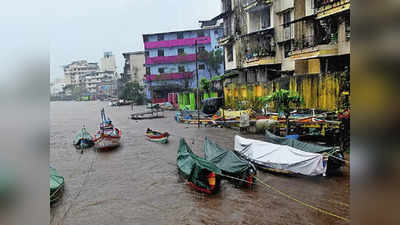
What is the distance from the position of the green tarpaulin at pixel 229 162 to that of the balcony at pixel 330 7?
12502mm

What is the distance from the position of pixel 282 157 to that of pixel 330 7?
12788 mm

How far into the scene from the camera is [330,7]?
20219 mm

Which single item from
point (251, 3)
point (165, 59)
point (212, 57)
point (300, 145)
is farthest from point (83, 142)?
point (165, 59)

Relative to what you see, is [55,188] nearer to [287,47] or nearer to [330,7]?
[330,7]

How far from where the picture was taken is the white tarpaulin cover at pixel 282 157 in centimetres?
1204

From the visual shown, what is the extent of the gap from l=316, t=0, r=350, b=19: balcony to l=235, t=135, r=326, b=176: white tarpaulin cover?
1098cm

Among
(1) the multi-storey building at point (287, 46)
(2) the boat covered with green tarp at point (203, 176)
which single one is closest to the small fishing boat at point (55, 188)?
(2) the boat covered with green tarp at point (203, 176)

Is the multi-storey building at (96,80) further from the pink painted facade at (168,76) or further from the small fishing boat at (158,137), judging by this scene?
the small fishing boat at (158,137)
